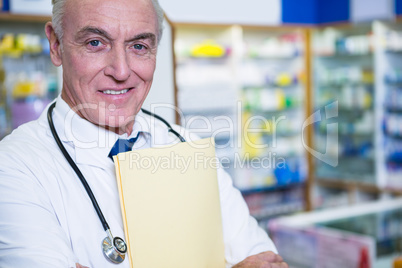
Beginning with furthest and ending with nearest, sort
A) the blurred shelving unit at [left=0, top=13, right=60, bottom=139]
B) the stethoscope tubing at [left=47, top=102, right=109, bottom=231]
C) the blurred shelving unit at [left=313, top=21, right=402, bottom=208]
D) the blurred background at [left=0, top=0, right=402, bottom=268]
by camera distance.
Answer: the blurred shelving unit at [left=313, top=21, right=402, bottom=208] → the blurred background at [left=0, top=0, right=402, bottom=268] → the blurred shelving unit at [left=0, top=13, right=60, bottom=139] → the stethoscope tubing at [left=47, top=102, right=109, bottom=231]

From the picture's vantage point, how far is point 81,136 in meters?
1.08

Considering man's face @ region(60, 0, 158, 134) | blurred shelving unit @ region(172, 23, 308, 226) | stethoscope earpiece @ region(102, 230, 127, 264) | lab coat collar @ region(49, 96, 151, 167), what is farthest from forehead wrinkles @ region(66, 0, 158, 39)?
blurred shelving unit @ region(172, 23, 308, 226)

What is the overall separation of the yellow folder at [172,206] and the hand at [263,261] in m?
0.07

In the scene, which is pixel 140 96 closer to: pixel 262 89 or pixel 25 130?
pixel 25 130

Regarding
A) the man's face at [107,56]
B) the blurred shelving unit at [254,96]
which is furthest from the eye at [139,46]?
the blurred shelving unit at [254,96]

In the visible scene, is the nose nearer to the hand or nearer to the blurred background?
the hand

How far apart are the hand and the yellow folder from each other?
7 centimetres

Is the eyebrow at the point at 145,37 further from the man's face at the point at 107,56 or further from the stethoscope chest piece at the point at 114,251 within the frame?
the stethoscope chest piece at the point at 114,251

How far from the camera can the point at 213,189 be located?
116 cm

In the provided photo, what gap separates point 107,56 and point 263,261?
609mm

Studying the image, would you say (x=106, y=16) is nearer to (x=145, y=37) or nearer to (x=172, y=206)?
(x=145, y=37)

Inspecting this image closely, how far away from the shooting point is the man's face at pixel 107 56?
0.99 metres

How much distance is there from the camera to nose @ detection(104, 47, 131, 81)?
100 cm

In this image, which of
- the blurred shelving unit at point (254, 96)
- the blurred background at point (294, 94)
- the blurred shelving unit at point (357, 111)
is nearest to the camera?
the blurred background at point (294, 94)
